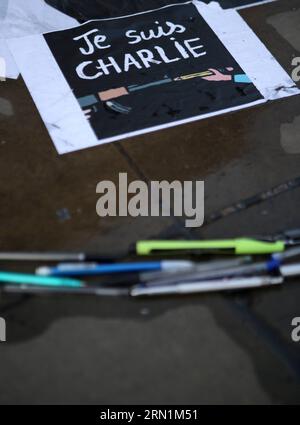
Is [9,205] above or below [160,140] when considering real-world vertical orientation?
below

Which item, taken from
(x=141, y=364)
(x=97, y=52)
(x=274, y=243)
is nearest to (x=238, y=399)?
(x=141, y=364)

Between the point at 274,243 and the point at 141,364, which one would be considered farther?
the point at 274,243

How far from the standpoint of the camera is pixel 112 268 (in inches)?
33.6

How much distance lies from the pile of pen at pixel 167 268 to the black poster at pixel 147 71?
284mm

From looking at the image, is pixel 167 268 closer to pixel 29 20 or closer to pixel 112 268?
pixel 112 268

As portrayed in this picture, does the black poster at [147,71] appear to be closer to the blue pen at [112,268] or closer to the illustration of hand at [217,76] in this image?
the illustration of hand at [217,76]

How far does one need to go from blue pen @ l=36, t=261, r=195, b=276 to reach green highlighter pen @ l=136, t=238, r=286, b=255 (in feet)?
0.10

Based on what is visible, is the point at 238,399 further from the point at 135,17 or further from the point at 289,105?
the point at 135,17

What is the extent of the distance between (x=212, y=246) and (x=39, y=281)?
276mm

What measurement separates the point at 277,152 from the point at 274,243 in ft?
0.75

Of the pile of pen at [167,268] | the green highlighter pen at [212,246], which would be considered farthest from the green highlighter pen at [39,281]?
the green highlighter pen at [212,246]

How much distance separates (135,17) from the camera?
4.11 ft

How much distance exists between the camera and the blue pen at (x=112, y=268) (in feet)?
2.77
